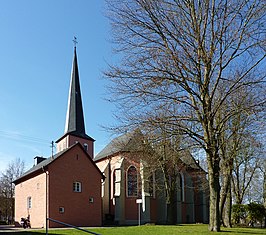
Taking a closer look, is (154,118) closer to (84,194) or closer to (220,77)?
(220,77)

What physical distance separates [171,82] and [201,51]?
1.69 meters

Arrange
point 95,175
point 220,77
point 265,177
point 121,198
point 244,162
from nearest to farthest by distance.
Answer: point 220,77 → point 244,162 → point 265,177 → point 95,175 → point 121,198

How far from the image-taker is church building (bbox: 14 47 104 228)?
29.7m

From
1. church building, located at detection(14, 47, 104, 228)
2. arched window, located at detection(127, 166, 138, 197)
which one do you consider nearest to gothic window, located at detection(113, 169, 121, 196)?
arched window, located at detection(127, 166, 138, 197)

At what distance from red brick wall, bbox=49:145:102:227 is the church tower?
11.3 m

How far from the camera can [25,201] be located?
112ft

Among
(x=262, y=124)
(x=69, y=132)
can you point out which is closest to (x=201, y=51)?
(x=262, y=124)

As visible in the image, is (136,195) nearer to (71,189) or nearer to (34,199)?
(71,189)

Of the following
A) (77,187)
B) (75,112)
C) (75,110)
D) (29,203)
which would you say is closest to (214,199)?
(77,187)

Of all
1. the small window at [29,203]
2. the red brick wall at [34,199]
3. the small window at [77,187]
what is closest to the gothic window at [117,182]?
the small window at [77,187]

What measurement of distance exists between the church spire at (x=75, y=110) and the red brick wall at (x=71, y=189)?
12043 mm

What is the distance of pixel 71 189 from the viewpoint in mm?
31062

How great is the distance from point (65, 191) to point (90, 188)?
109 inches

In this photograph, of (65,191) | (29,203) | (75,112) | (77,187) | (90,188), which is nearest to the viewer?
(65,191)
